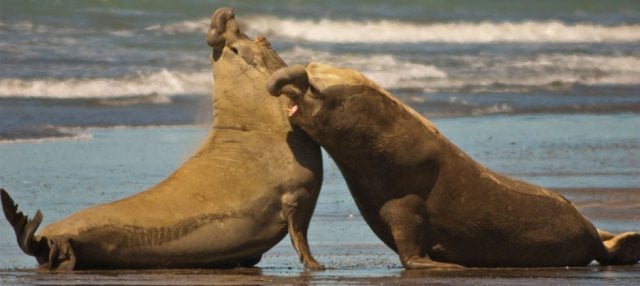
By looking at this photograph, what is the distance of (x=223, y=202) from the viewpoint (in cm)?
852

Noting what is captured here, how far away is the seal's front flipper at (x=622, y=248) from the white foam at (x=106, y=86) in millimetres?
9947

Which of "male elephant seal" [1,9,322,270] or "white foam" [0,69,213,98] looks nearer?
"male elephant seal" [1,9,322,270]

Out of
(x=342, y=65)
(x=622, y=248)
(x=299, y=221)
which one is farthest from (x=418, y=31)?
(x=299, y=221)

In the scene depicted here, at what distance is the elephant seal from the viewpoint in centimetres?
845

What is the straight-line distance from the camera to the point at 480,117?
17.5m

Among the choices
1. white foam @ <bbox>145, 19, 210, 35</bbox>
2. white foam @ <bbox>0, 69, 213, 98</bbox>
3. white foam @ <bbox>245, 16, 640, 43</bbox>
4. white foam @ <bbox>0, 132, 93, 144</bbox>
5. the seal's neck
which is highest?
the seal's neck

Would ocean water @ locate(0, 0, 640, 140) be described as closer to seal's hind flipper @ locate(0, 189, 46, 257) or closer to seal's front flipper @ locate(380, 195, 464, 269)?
seal's front flipper @ locate(380, 195, 464, 269)

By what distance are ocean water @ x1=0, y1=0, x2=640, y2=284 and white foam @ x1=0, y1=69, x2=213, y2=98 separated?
0.10ft

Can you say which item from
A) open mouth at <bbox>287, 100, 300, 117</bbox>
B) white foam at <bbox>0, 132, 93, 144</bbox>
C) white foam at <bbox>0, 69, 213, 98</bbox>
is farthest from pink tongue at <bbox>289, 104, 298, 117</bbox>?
white foam at <bbox>0, 69, 213, 98</bbox>

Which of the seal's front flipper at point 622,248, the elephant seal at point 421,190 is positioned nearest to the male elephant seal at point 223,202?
the elephant seal at point 421,190

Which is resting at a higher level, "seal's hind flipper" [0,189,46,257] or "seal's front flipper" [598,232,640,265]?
"seal's hind flipper" [0,189,46,257]

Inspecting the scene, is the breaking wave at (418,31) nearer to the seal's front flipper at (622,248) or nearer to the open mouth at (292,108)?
the seal's front flipper at (622,248)

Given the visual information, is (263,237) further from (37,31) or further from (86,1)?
(86,1)

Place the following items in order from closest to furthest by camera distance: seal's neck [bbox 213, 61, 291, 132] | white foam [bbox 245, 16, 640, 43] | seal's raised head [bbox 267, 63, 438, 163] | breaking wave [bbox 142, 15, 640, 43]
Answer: seal's raised head [bbox 267, 63, 438, 163] → seal's neck [bbox 213, 61, 291, 132] → breaking wave [bbox 142, 15, 640, 43] → white foam [bbox 245, 16, 640, 43]
